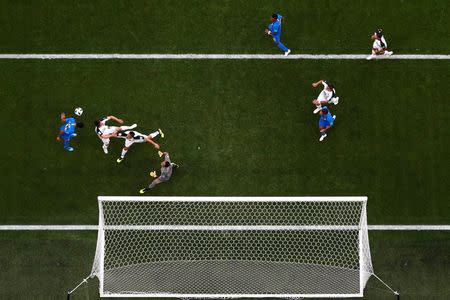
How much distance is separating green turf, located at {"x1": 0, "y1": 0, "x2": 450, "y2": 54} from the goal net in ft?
12.1

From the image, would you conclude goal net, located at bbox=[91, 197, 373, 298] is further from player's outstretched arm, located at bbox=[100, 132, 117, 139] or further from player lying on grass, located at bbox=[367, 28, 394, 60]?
player lying on grass, located at bbox=[367, 28, 394, 60]

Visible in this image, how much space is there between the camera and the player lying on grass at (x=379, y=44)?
1433cm

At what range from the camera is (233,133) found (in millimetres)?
14672

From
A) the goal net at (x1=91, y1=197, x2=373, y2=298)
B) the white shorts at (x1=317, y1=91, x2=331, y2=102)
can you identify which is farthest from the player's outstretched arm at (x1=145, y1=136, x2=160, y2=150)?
the white shorts at (x1=317, y1=91, x2=331, y2=102)

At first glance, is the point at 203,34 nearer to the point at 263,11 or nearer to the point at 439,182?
the point at 263,11

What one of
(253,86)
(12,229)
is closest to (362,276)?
(253,86)

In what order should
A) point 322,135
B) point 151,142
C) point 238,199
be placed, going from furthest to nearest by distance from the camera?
point 322,135, point 151,142, point 238,199

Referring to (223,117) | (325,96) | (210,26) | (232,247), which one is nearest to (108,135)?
(223,117)

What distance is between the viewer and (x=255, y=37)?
14.9m

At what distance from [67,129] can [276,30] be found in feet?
17.1

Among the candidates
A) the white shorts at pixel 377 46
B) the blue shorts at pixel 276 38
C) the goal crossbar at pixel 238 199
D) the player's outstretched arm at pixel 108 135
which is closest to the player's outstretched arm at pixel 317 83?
the blue shorts at pixel 276 38

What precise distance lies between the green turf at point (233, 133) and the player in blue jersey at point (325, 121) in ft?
0.65

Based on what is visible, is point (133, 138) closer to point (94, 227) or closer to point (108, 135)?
point (108, 135)

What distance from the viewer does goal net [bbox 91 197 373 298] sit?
13.8 metres
